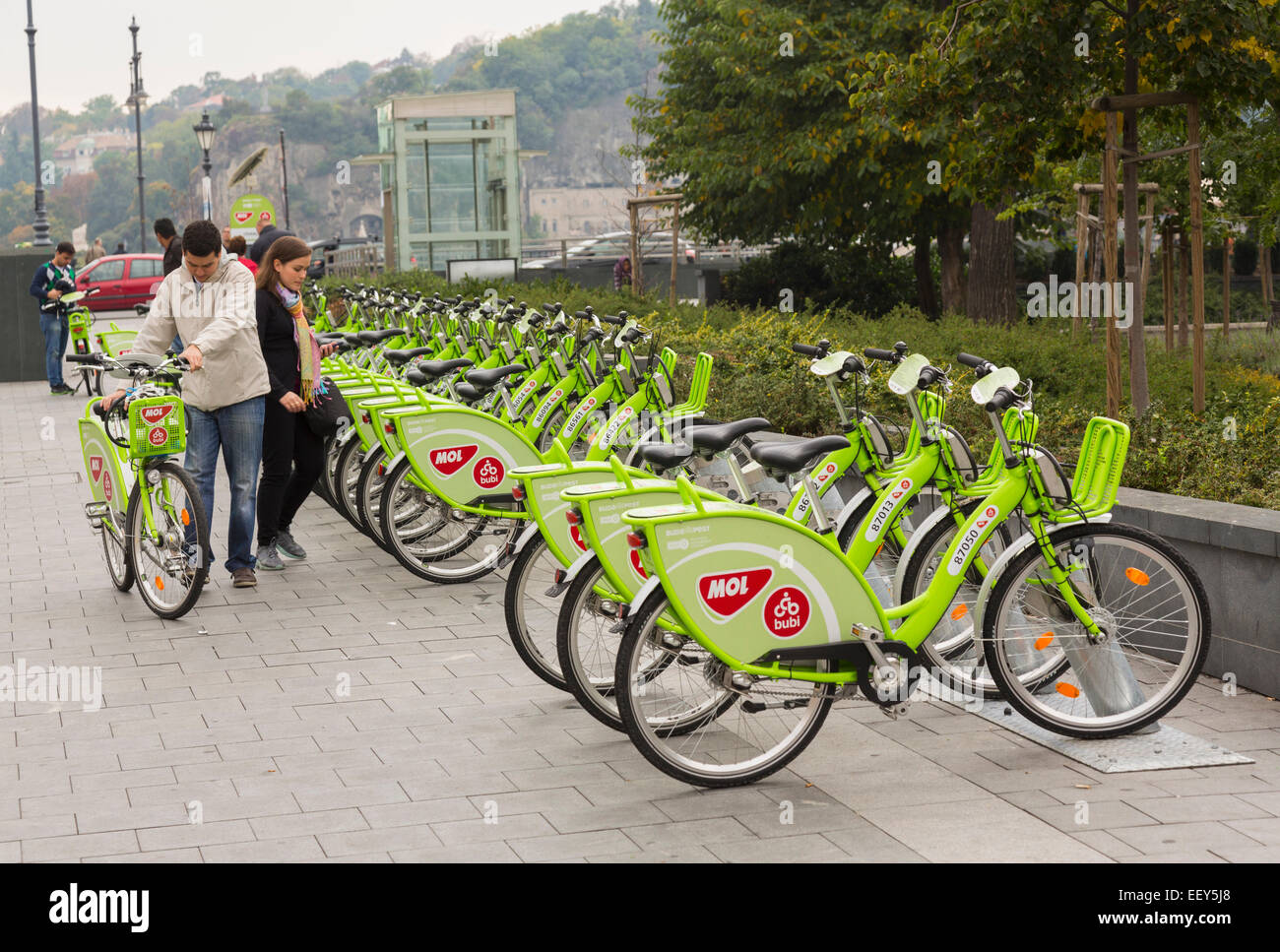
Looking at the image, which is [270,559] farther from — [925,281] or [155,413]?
[925,281]

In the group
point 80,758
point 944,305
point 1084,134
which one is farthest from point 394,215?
point 80,758

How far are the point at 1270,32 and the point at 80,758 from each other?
24.4 feet

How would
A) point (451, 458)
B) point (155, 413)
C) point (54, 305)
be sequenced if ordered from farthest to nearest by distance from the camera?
point (54, 305), point (451, 458), point (155, 413)

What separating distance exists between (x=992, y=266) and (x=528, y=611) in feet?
46.9

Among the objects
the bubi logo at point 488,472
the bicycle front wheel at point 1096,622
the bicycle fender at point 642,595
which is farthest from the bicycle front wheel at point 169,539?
the bicycle front wheel at point 1096,622

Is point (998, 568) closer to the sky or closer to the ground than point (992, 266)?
closer to the ground

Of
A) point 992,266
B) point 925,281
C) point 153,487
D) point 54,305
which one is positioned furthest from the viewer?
point 925,281

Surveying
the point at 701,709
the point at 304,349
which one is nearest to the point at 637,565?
the point at 701,709

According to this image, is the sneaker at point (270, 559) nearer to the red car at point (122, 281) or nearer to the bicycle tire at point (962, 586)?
the bicycle tire at point (962, 586)

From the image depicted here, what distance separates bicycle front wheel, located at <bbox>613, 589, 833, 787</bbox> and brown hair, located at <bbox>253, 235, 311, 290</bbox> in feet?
13.3

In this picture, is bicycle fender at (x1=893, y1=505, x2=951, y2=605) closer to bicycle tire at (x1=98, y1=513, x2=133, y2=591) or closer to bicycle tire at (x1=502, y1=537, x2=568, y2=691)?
bicycle tire at (x1=502, y1=537, x2=568, y2=691)

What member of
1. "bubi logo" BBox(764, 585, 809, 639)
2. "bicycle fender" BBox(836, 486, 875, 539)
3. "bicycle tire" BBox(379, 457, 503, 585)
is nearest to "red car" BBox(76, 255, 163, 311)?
"bicycle tire" BBox(379, 457, 503, 585)

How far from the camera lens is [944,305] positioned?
812 inches

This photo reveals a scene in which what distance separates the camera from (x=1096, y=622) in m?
5.00
